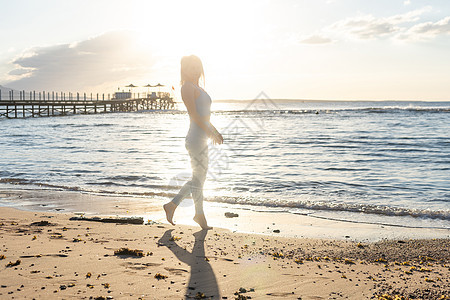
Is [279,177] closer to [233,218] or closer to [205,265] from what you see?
[233,218]

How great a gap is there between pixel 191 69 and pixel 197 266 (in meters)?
2.44

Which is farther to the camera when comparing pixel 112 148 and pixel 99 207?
pixel 112 148

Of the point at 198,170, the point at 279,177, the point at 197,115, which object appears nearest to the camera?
the point at 197,115

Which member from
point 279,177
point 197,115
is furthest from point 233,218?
point 279,177

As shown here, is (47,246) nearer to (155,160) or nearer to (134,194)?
(134,194)

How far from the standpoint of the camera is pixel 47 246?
13.4 feet

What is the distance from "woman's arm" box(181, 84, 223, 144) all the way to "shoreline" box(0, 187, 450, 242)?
4.45ft

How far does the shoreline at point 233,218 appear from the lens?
5.32m

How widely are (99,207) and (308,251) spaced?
4.01 meters

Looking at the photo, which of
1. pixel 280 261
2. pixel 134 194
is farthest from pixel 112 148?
pixel 280 261

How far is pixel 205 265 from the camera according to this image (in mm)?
3703

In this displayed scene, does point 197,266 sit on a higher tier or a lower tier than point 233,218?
higher

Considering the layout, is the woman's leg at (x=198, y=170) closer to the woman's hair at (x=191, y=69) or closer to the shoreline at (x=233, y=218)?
the shoreline at (x=233, y=218)

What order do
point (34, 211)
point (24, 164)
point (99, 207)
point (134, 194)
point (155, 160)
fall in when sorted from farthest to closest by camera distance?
point (155, 160), point (24, 164), point (134, 194), point (99, 207), point (34, 211)
